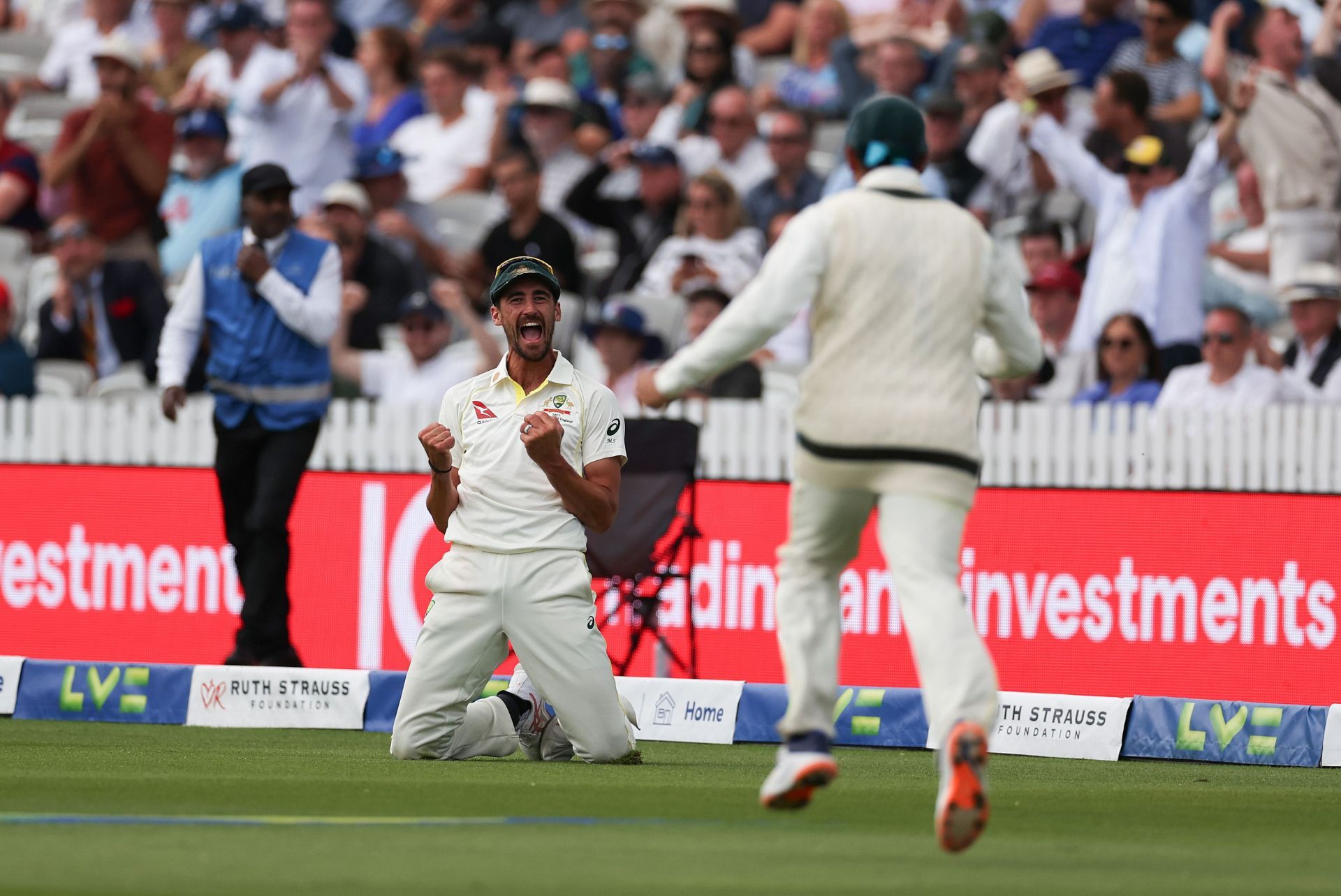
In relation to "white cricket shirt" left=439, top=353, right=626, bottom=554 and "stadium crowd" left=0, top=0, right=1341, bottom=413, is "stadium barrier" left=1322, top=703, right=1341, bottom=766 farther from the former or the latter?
"stadium crowd" left=0, top=0, right=1341, bottom=413

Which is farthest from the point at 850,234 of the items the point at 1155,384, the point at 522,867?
the point at 1155,384

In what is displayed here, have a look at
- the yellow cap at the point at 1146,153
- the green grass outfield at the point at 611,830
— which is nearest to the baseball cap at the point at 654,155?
the yellow cap at the point at 1146,153

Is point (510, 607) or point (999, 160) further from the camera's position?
point (999, 160)

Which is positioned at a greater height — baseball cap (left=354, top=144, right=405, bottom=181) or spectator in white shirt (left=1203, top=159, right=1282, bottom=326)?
baseball cap (left=354, top=144, right=405, bottom=181)

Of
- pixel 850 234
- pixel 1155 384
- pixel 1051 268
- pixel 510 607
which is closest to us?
pixel 850 234

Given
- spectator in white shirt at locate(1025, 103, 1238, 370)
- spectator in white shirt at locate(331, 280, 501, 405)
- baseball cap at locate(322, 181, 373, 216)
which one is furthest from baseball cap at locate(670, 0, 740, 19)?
spectator in white shirt at locate(1025, 103, 1238, 370)

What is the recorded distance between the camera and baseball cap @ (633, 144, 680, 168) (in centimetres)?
1559

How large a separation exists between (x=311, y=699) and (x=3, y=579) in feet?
11.4

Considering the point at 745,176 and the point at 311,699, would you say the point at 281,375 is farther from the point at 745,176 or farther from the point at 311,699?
the point at 745,176

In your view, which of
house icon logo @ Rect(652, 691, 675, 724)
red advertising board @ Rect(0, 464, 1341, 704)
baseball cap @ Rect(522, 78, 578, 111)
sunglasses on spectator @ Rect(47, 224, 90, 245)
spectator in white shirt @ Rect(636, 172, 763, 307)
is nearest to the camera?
house icon logo @ Rect(652, 691, 675, 724)

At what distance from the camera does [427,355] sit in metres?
14.6

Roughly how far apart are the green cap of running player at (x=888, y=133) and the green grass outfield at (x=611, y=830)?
1.80m

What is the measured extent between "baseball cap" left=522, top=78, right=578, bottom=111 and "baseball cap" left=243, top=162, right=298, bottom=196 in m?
5.59

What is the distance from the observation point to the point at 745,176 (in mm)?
16312
